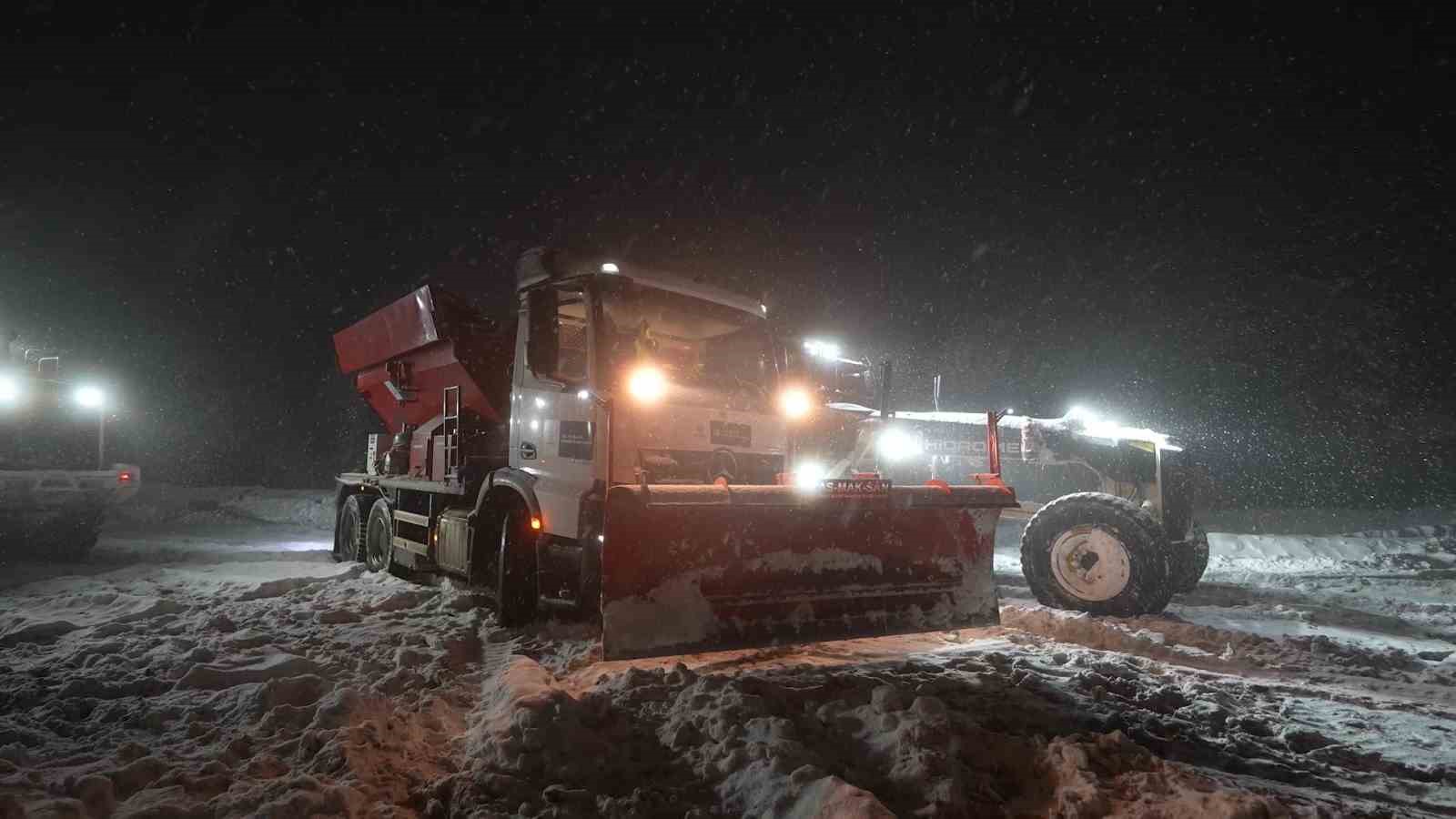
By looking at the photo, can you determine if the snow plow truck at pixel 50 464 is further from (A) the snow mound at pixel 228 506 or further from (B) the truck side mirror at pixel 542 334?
(B) the truck side mirror at pixel 542 334

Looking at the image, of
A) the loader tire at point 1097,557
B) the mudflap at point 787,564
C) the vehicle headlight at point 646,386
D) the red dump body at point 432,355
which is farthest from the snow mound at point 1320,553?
the red dump body at point 432,355

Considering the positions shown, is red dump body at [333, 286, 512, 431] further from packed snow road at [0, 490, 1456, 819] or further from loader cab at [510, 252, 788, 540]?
packed snow road at [0, 490, 1456, 819]

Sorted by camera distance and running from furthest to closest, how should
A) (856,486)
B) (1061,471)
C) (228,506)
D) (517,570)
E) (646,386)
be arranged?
1. (228,506)
2. (1061,471)
3. (517,570)
4. (646,386)
5. (856,486)

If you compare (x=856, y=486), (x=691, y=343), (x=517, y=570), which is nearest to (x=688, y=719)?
(x=856, y=486)

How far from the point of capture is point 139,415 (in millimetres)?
29438

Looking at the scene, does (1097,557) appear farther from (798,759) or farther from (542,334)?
(542,334)

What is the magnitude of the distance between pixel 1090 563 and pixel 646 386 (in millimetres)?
5308

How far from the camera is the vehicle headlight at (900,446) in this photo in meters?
10.2

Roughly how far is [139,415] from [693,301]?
32779mm

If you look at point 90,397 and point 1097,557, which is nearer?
point 1097,557

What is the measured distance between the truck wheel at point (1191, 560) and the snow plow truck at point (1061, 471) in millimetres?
16

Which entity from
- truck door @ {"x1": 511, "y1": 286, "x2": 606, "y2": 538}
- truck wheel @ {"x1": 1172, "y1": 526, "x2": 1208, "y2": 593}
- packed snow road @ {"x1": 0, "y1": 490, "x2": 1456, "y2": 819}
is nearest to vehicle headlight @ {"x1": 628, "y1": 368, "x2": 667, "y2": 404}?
truck door @ {"x1": 511, "y1": 286, "x2": 606, "y2": 538}

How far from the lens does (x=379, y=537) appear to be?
952 centimetres

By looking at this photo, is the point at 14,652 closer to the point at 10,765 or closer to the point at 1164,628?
the point at 10,765
